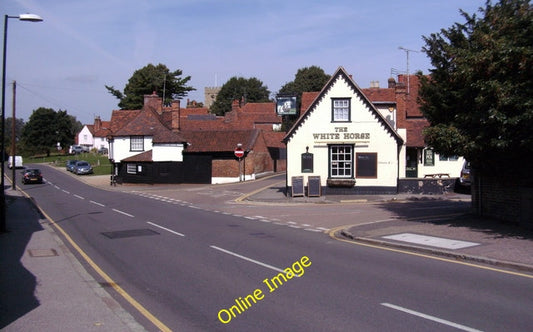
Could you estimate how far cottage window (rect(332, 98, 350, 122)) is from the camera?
30.8 m

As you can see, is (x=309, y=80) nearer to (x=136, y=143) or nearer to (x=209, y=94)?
(x=136, y=143)

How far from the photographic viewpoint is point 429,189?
2973 cm

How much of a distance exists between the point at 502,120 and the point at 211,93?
13439 centimetres

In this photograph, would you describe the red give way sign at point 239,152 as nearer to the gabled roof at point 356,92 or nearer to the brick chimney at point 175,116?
the brick chimney at point 175,116

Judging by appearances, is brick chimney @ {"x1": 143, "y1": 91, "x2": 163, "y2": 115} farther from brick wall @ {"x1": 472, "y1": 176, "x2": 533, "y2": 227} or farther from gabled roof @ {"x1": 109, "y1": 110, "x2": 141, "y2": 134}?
brick wall @ {"x1": 472, "y1": 176, "x2": 533, "y2": 227}

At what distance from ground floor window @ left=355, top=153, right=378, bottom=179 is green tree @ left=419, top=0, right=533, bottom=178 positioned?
41.4 ft

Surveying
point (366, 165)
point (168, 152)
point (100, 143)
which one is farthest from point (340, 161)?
point (100, 143)

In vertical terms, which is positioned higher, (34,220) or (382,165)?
(382,165)

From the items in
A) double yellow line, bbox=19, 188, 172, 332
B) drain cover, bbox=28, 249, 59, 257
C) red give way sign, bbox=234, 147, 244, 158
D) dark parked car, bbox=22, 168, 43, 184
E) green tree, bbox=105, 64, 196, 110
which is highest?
green tree, bbox=105, 64, 196, 110

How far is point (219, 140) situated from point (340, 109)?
1763cm

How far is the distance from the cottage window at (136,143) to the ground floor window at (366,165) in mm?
24578

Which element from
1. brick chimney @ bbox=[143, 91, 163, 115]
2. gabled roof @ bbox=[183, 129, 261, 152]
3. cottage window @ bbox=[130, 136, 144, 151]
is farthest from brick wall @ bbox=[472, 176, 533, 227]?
brick chimney @ bbox=[143, 91, 163, 115]

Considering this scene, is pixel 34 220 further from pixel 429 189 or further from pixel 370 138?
pixel 429 189

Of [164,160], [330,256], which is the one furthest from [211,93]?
[330,256]
